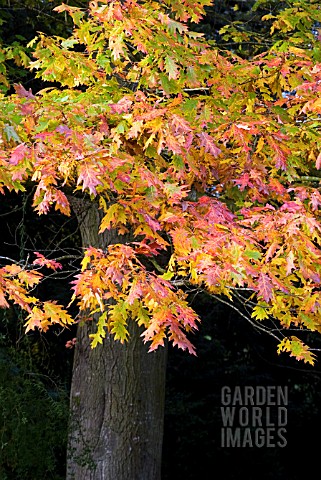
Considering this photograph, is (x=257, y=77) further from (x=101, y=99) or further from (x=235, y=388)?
(x=235, y=388)

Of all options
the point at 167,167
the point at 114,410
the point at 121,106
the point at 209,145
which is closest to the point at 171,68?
the point at 121,106

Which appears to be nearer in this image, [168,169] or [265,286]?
[265,286]

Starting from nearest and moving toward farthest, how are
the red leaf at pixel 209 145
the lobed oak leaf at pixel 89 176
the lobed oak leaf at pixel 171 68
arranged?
the lobed oak leaf at pixel 89 176
the red leaf at pixel 209 145
the lobed oak leaf at pixel 171 68

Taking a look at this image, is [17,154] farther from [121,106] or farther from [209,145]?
[209,145]

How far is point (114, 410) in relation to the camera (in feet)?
15.9

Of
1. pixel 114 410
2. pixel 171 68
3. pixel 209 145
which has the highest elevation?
pixel 171 68

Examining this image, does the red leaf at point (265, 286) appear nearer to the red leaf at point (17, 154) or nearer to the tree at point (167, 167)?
the tree at point (167, 167)

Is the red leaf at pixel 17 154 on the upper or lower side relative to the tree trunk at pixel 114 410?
upper

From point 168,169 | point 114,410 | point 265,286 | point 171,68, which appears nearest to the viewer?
point 265,286

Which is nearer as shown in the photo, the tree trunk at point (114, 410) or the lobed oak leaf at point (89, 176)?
the lobed oak leaf at point (89, 176)

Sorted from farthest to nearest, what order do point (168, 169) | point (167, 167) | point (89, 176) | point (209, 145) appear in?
point (167, 167) < point (168, 169) < point (209, 145) < point (89, 176)

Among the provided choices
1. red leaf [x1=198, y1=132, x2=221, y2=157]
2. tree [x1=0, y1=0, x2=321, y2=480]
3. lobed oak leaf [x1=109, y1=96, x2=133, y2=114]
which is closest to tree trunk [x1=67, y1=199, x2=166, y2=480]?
tree [x1=0, y1=0, x2=321, y2=480]

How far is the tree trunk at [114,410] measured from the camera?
482 centimetres

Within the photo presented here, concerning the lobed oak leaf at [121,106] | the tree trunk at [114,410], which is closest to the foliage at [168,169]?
the lobed oak leaf at [121,106]
